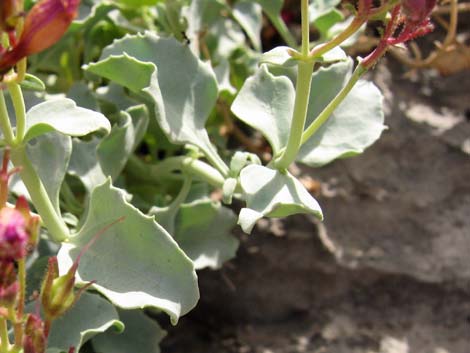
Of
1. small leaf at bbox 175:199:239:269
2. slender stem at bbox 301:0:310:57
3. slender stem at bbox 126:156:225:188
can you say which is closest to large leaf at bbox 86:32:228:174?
slender stem at bbox 126:156:225:188

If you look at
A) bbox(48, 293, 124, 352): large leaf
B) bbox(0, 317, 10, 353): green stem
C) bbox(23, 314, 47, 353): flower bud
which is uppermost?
bbox(23, 314, 47, 353): flower bud

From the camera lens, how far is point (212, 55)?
6.00 feet

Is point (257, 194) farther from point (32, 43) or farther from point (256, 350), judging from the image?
point (256, 350)

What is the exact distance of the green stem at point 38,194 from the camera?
1.14 m

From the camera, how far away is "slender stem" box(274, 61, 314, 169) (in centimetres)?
114

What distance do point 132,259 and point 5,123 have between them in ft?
0.88

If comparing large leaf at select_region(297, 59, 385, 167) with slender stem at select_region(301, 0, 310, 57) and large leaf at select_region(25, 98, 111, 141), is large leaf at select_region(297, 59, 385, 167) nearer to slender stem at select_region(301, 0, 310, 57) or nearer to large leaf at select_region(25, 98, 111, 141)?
slender stem at select_region(301, 0, 310, 57)

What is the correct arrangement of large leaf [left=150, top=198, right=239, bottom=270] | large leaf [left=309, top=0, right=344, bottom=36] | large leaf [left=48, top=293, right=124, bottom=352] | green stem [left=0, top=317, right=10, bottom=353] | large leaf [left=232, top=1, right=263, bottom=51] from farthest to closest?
large leaf [left=232, top=1, right=263, bottom=51]
large leaf [left=309, top=0, right=344, bottom=36]
large leaf [left=150, top=198, right=239, bottom=270]
large leaf [left=48, top=293, right=124, bottom=352]
green stem [left=0, top=317, right=10, bottom=353]

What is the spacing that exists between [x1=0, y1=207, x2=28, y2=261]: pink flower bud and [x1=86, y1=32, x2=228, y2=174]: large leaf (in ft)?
1.51

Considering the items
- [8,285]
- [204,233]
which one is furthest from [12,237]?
[204,233]

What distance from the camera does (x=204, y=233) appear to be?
1.51 m

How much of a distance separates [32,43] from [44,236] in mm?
578

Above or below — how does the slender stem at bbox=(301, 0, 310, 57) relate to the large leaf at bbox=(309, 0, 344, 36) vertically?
above

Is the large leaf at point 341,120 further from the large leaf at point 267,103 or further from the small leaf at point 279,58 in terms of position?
the small leaf at point 279,58
